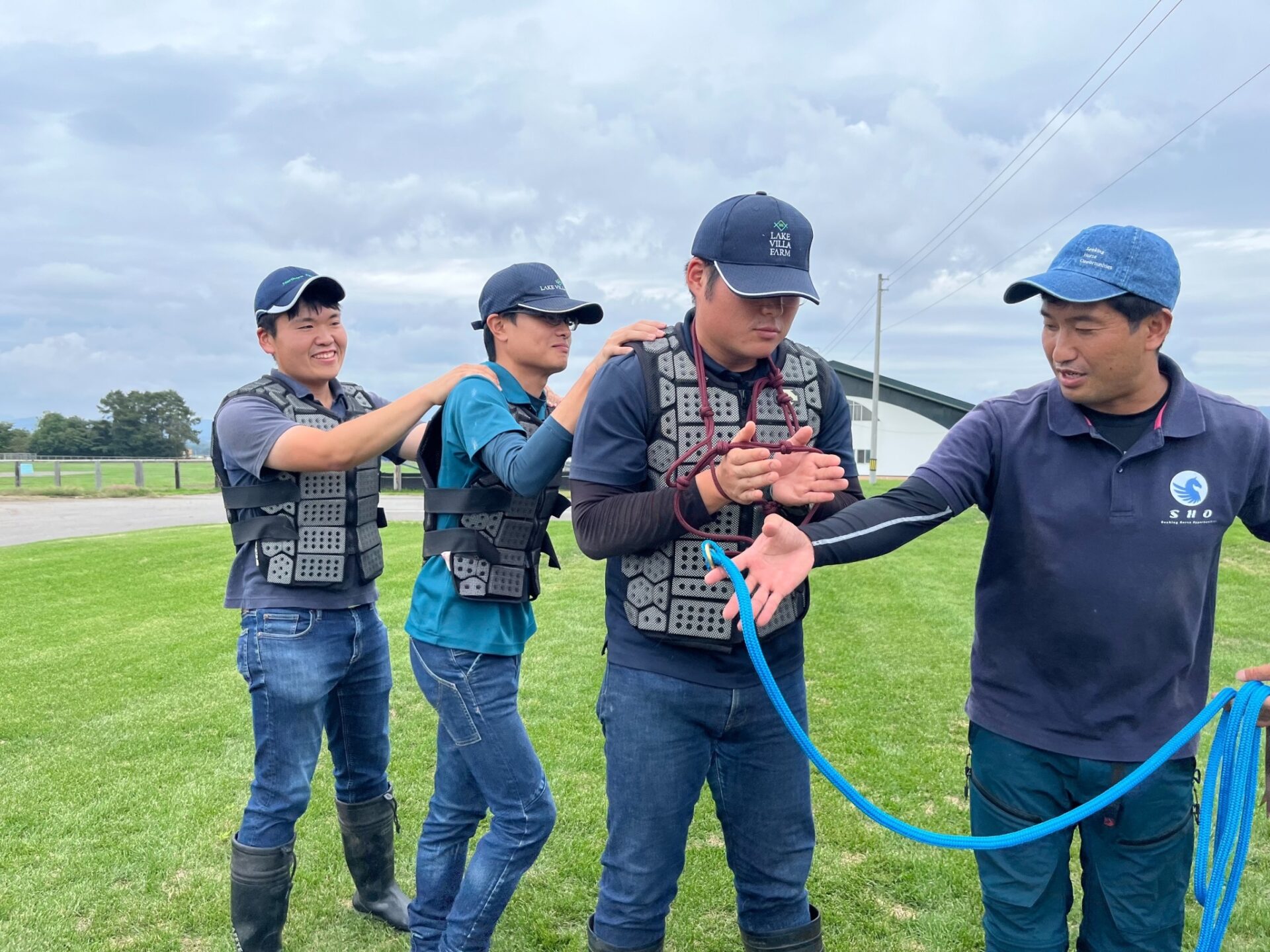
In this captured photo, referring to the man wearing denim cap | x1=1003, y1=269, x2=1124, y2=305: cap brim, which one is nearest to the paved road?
the man wearing denim cap

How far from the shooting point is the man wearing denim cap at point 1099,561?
266 cm

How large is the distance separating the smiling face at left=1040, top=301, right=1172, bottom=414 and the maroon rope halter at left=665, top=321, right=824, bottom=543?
2.38 ft

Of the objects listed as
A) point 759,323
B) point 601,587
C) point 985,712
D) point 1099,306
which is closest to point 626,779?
point 985,712

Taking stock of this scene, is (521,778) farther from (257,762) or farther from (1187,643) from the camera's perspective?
(1187,643)

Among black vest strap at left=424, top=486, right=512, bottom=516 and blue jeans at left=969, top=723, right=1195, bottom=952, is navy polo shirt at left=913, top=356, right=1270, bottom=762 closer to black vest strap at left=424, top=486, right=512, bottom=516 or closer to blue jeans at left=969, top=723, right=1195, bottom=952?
blue jeans at left=969, top=723, right=1195, bottom=952

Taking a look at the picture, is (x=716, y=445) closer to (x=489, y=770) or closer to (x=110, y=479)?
(x=489, y=770)

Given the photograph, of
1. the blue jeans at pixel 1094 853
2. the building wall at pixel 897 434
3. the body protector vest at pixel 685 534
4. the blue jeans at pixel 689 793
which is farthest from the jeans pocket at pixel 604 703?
the building wall at pixel 897 434

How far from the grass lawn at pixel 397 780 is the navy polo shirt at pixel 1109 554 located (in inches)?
34.6

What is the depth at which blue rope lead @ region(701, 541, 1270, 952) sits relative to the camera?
2496mm

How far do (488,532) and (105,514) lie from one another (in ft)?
87.8

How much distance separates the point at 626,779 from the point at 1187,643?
1582mm

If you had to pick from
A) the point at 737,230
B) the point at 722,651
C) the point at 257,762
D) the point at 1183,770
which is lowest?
the point at 257,762

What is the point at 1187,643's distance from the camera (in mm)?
2705

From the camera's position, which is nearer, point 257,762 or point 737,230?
point 737,230
